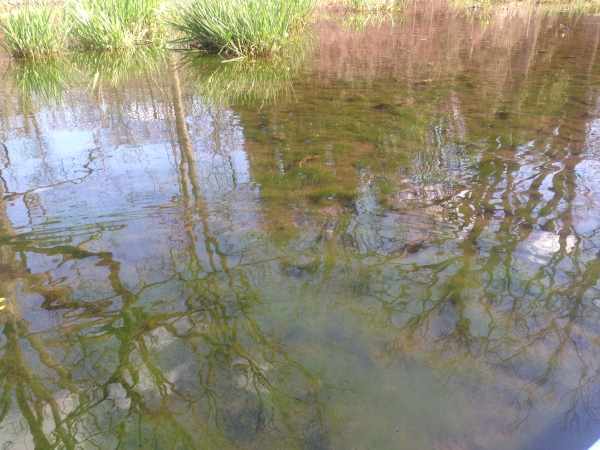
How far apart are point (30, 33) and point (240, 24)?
414 centimetres

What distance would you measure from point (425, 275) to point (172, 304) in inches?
49.3

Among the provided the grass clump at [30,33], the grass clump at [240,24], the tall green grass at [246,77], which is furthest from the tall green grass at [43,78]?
the grass clump at [240,24]

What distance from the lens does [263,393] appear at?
64.1 inches

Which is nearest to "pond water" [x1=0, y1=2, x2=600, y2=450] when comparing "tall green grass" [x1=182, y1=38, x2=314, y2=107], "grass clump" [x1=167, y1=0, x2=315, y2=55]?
"tall green grass" [x1=182, y1=38, x2=314, y2=107]

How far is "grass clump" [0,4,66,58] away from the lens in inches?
315

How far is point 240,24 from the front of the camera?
721 cm

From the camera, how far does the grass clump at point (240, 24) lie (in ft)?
23.2

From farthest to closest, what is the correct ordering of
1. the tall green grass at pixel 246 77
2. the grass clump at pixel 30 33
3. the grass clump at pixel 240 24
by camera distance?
the grass clump at pixel 30 33 < the grass clump at pixel 240 24 < the tall green grass at pixel 246 77

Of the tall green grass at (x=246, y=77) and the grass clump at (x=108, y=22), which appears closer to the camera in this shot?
the tall green grass at (x=246, y=77)

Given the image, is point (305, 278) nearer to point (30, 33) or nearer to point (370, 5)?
point (30, 33)

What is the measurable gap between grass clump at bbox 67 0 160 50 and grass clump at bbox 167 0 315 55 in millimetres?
1250

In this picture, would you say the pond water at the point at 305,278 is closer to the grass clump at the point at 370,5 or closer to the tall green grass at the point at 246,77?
the tall green grass at the point at 246,77

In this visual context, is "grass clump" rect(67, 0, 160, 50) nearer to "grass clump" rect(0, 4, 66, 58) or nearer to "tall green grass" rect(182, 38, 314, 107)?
"grass clump" rect(0, 4, 66, 58)

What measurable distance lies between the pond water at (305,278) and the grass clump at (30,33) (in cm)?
444
